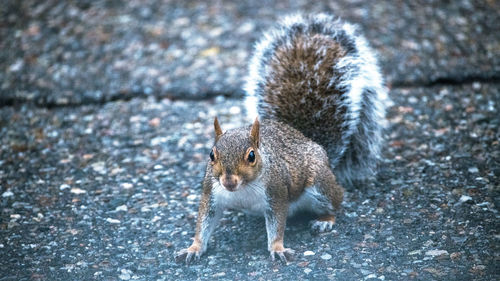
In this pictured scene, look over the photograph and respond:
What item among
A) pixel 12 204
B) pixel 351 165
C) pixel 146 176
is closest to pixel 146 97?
pixel 146 176

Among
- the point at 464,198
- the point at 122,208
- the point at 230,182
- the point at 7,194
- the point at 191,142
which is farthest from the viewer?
the point at 191,142

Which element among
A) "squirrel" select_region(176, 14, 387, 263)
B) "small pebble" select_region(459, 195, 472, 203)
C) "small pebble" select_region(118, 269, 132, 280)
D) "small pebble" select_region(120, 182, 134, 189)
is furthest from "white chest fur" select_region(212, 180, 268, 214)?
"small pebble" select_region(459, 195, 472, 203)

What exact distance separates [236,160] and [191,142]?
4.42ft

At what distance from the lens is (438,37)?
4.46 meters

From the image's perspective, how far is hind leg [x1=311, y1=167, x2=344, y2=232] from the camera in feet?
8.54

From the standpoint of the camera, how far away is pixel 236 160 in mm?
2238

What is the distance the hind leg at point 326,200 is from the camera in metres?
2.60

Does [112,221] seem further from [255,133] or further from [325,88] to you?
[325,88]

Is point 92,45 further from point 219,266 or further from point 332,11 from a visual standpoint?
point 219,266

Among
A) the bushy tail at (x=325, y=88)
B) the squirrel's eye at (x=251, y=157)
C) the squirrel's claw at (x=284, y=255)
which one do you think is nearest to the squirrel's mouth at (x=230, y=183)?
the squirrel's eye at (x=251, y=157)

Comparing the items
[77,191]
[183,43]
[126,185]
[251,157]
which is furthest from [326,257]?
[183,43]

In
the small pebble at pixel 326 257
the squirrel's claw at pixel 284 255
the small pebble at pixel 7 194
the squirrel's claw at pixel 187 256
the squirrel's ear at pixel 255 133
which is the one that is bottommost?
the small pebble at pixel 7 194

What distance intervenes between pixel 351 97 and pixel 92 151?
5.06 feet

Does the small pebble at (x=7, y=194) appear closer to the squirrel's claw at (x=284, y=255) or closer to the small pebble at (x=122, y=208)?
the small pebble at (x=122, y=208)
